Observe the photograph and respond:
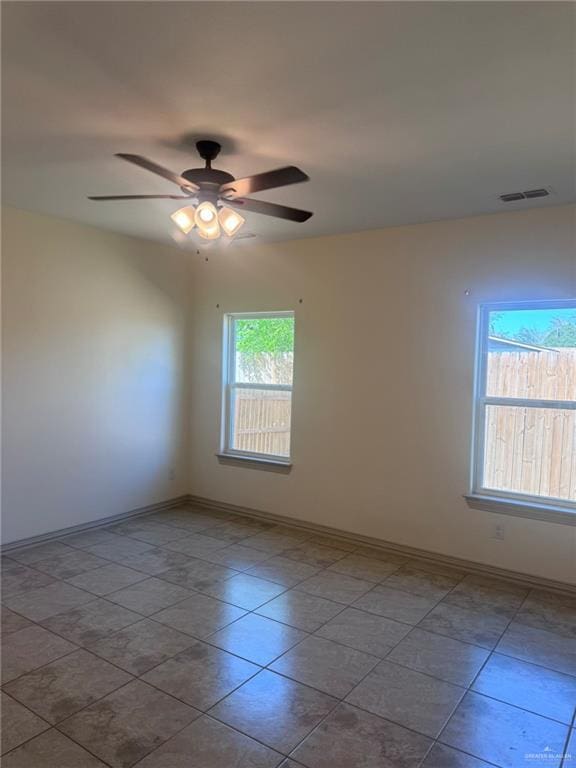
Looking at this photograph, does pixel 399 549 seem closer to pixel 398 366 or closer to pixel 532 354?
pixel 398 366

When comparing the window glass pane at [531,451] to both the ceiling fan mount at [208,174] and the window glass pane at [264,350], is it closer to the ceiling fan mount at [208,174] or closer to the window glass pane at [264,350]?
the window glass pane at [264,350]

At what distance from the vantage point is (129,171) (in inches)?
116

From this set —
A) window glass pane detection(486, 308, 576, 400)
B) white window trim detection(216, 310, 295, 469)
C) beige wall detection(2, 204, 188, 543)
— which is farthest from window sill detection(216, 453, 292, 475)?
window glass pane detection(486, 308, 576, 400)

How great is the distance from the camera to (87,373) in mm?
4320

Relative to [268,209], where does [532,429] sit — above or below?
below

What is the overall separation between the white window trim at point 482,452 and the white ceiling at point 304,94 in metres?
0.78

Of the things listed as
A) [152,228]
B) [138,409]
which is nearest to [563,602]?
[138,409]

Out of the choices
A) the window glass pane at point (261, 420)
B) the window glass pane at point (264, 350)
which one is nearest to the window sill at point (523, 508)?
the window glass pane at point (261, 420)

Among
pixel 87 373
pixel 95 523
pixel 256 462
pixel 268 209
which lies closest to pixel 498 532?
pixel 256 462

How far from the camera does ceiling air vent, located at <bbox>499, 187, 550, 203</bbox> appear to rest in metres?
3.11

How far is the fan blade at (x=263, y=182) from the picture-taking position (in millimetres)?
2122

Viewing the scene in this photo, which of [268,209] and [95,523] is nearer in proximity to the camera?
[268,209]

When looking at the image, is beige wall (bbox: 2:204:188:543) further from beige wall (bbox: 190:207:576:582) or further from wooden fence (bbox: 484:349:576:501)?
wooden fence (bbox: 484:349:576:501)

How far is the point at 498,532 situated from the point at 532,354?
130 centimetres
